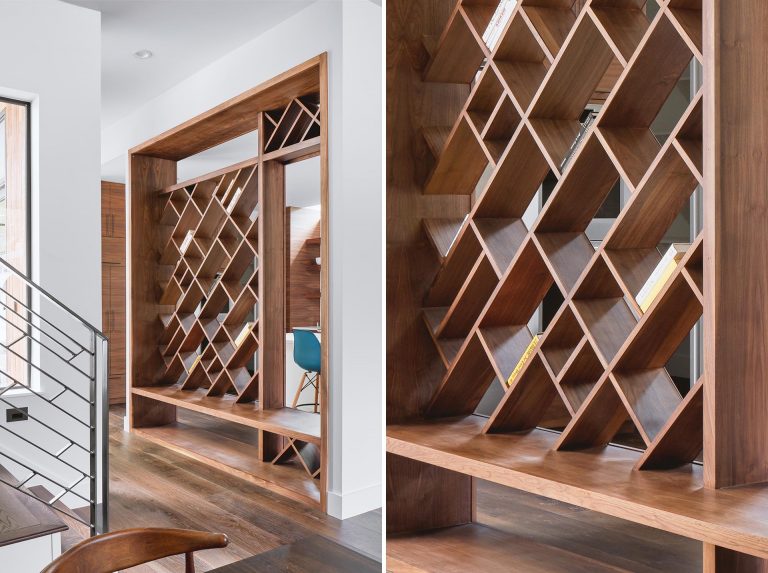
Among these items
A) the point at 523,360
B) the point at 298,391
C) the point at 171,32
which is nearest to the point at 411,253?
the point at 523,360

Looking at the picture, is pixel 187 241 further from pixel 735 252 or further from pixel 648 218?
pixel 735 252

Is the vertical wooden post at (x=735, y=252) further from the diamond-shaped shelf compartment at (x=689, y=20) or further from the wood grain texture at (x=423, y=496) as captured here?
the wood grain texture at (x=423, y=496)

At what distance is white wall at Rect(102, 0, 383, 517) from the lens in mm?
3168

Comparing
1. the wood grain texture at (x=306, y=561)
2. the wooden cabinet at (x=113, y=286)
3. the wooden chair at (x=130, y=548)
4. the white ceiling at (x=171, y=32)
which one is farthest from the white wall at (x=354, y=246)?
the wooden cabinet at (x=113, y=286)

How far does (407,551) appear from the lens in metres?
1.32

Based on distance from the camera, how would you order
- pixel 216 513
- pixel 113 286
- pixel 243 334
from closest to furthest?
pixel 216 513 → pixel 243 334 → pixel 113 286

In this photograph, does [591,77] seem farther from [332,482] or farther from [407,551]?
[332,482]

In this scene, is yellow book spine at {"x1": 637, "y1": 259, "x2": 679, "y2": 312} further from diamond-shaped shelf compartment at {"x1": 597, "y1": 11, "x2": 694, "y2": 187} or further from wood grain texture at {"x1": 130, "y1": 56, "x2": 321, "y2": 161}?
wood grain texture at {"x1": 130, "y1": 56, "x2": 321, "y2": 161}

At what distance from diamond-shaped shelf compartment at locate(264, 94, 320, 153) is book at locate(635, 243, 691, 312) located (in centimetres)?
273

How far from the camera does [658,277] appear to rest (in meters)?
1.08

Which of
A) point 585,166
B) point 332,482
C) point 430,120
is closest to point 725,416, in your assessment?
point 585,166

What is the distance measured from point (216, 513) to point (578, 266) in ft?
8.32

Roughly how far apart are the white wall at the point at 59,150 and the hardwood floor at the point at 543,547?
8.20ft

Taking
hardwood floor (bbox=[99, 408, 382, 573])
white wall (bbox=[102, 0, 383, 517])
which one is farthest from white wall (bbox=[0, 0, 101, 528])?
white wall (bbox=[102, 0, 383, 517])
